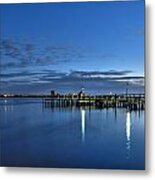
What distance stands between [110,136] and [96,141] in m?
0.07

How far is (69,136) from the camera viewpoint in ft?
8.05

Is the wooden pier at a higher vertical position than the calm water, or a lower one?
higher

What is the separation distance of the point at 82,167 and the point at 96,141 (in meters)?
0.14

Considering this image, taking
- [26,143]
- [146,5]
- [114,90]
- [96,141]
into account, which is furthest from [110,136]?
[146,5]

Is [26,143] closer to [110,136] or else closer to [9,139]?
[9,139]

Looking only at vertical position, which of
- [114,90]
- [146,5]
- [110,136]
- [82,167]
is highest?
[146,5]

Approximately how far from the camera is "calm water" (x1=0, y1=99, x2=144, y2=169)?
2.41m

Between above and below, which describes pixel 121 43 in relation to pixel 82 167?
above

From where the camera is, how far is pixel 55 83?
2484 mm

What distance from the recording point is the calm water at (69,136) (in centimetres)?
241

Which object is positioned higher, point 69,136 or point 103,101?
point 103,101

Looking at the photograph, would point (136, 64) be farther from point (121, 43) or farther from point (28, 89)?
point (28, 89)

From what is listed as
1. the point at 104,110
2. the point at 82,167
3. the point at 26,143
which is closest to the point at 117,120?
the point at 104,110

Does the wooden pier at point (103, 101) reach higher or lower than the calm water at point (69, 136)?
higher
